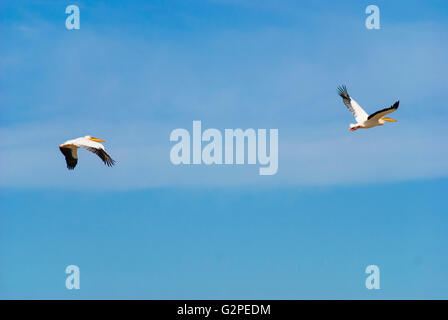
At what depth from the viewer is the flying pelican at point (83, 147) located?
25906 millimetres

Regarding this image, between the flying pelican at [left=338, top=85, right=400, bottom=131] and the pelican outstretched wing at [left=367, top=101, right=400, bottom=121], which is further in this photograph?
the flying pelican at [left=338, top=85, right=400, bottom=131]

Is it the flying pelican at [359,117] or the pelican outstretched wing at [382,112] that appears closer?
the pelican outstretched wing at [382,112]

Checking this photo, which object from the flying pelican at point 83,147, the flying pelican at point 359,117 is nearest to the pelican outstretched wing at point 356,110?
the flying pelican at point 359,117

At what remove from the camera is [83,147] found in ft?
87.1

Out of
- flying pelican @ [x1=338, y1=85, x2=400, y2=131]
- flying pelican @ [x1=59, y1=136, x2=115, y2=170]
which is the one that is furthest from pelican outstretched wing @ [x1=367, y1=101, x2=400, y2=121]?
flying pelican @ [x1=59, y1=136, x2=115, y2=170]

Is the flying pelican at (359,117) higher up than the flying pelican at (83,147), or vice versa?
the flying pelican at (359,117)

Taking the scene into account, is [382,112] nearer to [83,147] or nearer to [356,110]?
[356,110]

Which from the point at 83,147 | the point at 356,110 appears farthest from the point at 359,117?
the point at 83,147

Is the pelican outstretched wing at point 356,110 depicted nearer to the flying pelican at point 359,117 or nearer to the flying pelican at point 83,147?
the flying pelican at point 359,117

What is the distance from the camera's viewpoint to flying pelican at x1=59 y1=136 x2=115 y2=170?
85.0 feet

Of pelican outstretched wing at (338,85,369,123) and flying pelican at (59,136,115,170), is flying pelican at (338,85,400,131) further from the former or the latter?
flying pelican at (59,136,115,170)
